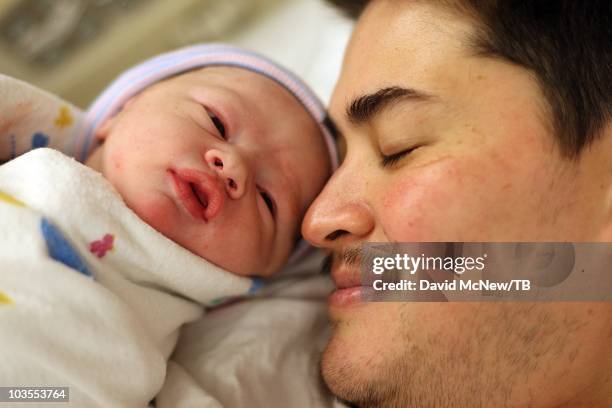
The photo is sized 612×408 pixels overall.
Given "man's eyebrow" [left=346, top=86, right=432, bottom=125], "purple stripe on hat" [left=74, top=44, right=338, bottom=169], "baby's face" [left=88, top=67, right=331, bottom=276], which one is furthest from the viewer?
"purple stripe on hat" [left=74, top=44, right=338, bottom=169]

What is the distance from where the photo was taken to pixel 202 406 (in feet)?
3.82

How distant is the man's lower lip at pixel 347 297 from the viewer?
1.22 m

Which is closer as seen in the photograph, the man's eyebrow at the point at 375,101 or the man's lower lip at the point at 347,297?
the man's eyebrow at the point at 375,101

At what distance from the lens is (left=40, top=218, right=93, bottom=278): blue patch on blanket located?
1070mm

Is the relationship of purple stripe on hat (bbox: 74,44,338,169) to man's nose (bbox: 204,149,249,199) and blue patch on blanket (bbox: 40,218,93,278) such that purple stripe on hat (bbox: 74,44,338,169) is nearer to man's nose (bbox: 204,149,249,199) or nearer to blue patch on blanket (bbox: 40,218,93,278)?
man's nose (bbox: 204,149,249,199)

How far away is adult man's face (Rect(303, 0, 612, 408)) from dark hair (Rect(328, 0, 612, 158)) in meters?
0.02

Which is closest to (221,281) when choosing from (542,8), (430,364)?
(430,364)

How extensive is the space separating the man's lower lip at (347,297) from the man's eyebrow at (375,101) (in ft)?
1.05

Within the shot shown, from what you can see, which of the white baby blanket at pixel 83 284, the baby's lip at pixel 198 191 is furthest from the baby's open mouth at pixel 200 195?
the white baby blanket at pixel 83 284

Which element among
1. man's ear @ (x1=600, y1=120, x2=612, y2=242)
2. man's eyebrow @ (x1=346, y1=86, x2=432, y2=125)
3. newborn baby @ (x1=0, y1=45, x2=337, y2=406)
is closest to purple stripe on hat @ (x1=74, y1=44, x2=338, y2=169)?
newborn baby @ (x1=0, y1=45, x2=337, y2=406)

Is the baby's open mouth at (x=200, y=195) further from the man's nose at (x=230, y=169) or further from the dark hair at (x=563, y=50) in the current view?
the dark hair at (x=563, y=50)

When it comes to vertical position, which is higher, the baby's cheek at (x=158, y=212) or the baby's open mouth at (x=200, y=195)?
the baby's open mouth at (x=200, y=195)

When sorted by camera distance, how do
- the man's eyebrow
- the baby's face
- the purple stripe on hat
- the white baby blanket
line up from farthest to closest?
the purple stripe on hat < the baby's face < the man's eyebrow < the white baby blanket

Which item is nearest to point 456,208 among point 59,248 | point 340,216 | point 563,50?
point 340,216
